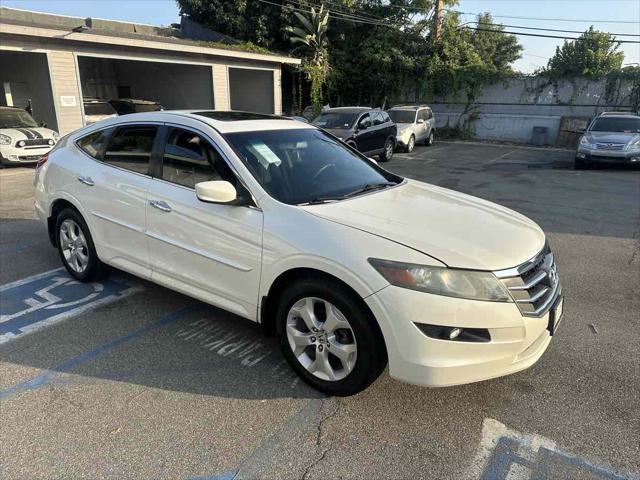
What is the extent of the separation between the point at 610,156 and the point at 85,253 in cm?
1356

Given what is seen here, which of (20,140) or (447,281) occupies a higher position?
(447,281)

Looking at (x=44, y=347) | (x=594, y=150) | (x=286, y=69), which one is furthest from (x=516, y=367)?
(x=286, y=69)

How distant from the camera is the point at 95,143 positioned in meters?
4.33

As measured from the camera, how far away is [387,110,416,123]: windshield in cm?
1864

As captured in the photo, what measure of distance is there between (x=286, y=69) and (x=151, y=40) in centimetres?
969

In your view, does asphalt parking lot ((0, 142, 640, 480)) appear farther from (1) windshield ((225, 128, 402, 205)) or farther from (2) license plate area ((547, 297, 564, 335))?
(1) windshield ((225, 128, 402, 205))

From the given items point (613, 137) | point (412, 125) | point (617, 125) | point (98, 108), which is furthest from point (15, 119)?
point (617, 125)

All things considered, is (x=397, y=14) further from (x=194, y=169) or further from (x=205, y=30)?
(x=194, y=169)

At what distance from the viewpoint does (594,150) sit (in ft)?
43.3

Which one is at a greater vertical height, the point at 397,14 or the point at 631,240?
the point at 397,14

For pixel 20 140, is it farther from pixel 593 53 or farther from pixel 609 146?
pixel 593 53

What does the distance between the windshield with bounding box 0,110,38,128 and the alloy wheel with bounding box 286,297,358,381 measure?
12.4m

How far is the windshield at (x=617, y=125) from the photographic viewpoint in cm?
1366

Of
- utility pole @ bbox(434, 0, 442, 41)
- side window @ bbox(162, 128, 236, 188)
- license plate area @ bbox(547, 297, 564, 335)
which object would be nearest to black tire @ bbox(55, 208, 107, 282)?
side window @ bbox(162, 128, 236, 188)
